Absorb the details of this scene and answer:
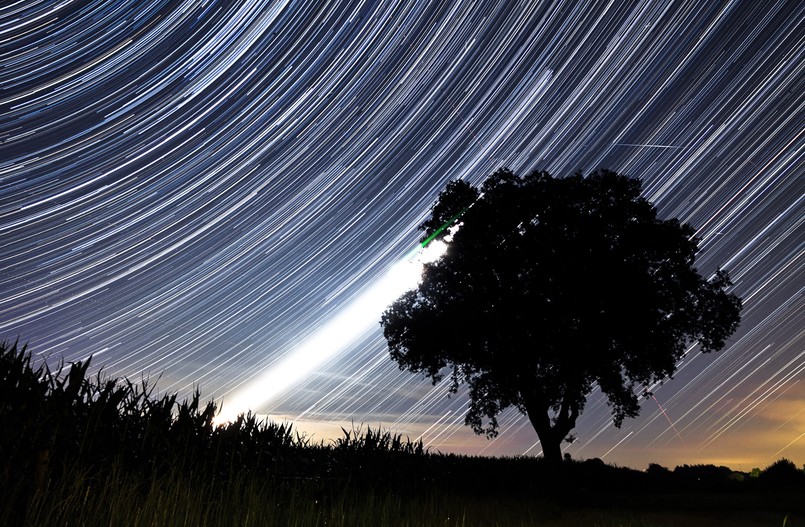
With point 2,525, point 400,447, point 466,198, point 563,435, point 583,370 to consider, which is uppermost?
point 466,198

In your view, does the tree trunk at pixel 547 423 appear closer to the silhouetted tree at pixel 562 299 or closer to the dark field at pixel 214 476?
the silhouetted tree at pixel 562 299

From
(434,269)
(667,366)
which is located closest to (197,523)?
(434,269)

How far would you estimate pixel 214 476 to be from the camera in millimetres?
7719

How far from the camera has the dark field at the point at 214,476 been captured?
5512mm

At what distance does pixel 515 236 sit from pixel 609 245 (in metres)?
4.27

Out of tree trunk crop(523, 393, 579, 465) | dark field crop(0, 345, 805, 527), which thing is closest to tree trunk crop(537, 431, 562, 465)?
tree trunk crop(523, 393, 579, 465)

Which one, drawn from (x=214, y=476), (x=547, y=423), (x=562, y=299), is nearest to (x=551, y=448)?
(x=547, y=423)

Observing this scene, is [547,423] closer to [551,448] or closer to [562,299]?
[551,448]

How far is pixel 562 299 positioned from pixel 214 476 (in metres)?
19.6

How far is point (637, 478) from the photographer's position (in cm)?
2866

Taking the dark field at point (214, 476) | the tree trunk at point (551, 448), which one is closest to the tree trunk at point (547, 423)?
the tree trunk at point (551, 448)

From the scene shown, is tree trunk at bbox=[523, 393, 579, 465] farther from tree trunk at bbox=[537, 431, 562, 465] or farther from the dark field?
the dark field

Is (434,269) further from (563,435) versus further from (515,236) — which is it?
(563,435)

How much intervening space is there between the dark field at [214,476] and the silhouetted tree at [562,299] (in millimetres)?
6754
